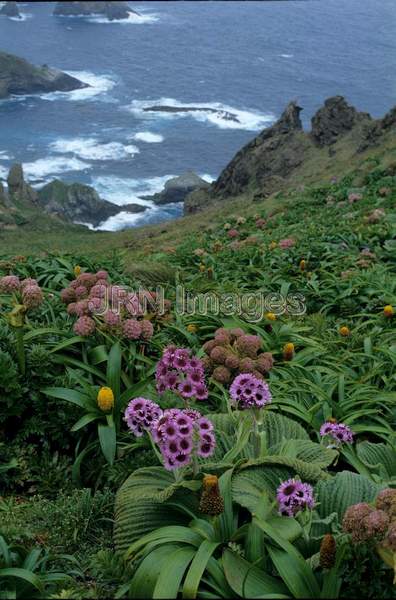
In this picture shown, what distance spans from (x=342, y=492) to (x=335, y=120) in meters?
37.5

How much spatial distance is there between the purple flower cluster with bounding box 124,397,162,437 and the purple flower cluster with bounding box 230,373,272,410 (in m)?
0.43

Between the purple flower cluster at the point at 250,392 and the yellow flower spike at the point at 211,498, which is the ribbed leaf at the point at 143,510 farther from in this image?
the purple flower cluster at the point at 250,392

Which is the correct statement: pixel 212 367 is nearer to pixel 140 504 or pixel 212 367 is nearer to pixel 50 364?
pixel 50 364

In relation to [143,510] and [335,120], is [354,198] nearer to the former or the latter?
[143,510]

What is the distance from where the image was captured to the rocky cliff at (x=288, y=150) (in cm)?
3625

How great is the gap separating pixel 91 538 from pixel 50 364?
1.38 meters

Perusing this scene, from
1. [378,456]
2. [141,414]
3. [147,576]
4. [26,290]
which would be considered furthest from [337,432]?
[26,290]

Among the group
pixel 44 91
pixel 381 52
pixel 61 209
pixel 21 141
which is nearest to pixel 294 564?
pixel 61 209

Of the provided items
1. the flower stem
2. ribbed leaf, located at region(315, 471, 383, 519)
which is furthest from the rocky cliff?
ribbed leaf, located at region(315, 471, 383, 519)

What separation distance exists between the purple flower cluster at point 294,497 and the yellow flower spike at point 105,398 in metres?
1.55

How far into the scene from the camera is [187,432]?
2.96 m

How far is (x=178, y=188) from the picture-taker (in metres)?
58.6

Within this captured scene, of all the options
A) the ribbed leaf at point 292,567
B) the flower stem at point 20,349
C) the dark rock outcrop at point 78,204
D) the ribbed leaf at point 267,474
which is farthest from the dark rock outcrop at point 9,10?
the ribbed leaf at point 292,567

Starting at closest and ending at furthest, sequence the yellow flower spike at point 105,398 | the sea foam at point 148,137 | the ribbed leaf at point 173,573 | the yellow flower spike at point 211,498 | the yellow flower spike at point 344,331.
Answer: the ribbed leaf at point 173,573, the yellow flower spike at point 211,498, the yellow flower spike at point 105,398, the yellow flower spike at point 344,331, the sea foam at point 148,137
